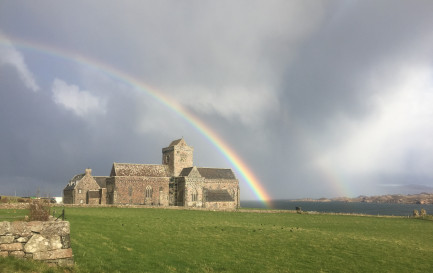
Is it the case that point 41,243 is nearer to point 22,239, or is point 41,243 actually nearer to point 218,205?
point 22,239

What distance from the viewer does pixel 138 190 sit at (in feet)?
254

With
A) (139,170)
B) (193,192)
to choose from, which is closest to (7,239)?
(139,170)

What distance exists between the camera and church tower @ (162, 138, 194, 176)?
288 feet

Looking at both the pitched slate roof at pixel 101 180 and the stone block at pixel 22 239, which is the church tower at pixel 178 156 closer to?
the pitched slate roof at pixel 101 180

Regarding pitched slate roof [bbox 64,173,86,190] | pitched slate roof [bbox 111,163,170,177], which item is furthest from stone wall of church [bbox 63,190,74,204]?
pitched slate roof [bbox 111,163,170,177]

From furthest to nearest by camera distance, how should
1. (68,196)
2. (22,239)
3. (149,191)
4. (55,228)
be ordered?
(149,191)
(68,196)
(55,228)
(22,239)

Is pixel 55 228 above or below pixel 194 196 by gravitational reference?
above

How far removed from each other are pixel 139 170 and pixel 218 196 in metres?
20.5

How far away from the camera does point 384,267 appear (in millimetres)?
16703

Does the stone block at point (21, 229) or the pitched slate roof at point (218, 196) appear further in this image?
the pitched slate roof at point (218, 196)

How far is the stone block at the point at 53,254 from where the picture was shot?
1245 centimetres

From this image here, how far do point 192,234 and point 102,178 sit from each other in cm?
6427

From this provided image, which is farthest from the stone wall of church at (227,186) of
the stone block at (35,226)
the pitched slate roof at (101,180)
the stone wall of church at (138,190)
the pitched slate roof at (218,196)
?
the stone block at (35,226)

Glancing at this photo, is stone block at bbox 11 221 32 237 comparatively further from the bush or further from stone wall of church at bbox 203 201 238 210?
stone wall of church at bbox 203 201 238 210
